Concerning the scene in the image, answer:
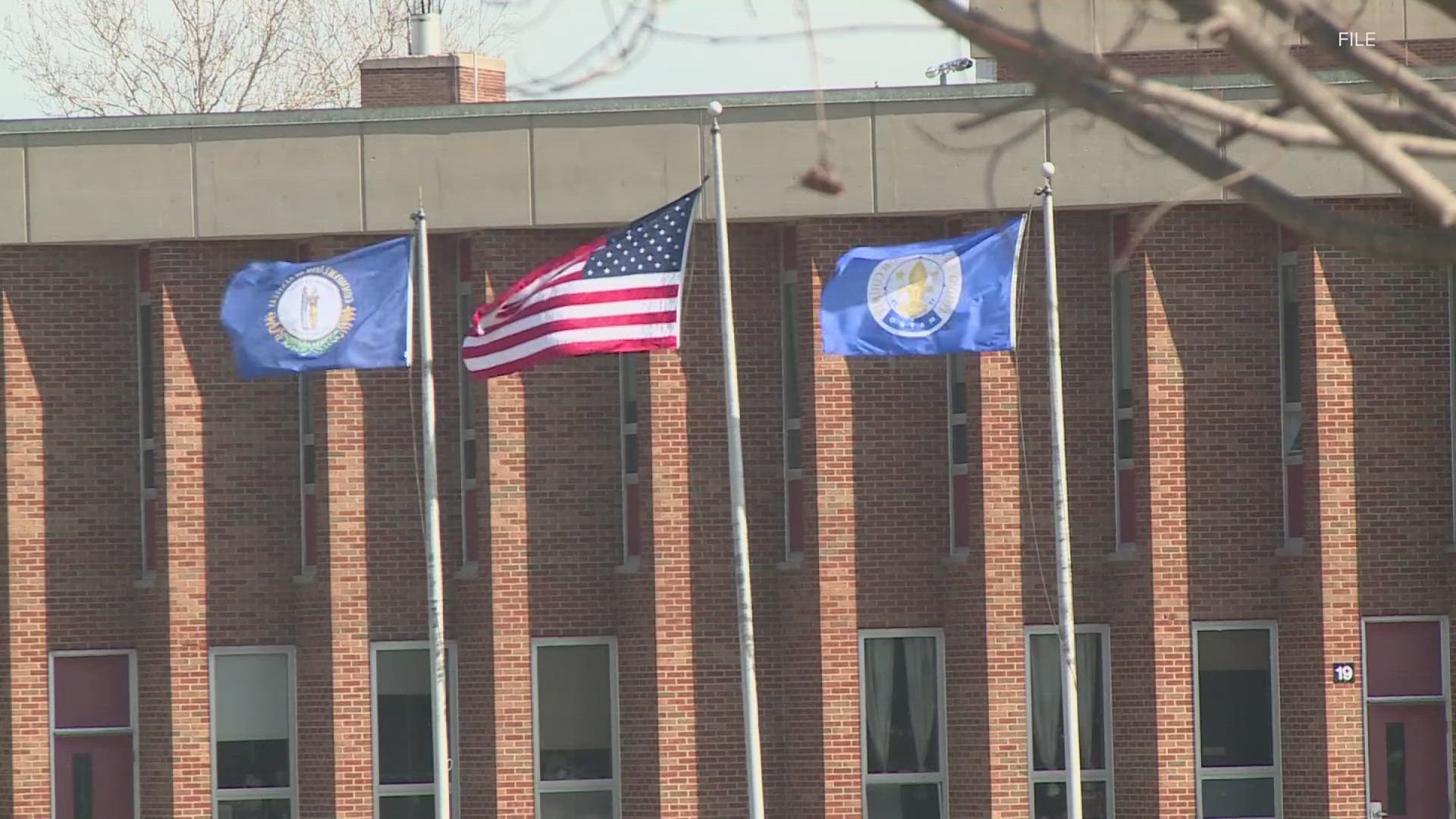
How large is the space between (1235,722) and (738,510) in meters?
6.31

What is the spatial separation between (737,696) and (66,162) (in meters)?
9.21

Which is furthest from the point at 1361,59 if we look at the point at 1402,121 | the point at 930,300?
the point at 930,300

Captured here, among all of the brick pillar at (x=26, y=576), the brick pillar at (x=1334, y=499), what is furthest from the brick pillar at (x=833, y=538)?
the brick pillar at (x=26, y=576)

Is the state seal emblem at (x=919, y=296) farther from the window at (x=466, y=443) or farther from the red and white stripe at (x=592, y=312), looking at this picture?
the window at (x=466, y=443)

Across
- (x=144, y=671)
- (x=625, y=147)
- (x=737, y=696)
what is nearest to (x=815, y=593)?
(x=737, y=696)

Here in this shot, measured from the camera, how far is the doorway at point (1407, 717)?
22.6m

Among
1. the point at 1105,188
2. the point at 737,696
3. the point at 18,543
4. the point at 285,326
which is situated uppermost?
the point at 1105,188

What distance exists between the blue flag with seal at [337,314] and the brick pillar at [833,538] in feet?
15.1

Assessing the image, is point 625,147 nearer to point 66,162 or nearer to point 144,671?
point 66,162

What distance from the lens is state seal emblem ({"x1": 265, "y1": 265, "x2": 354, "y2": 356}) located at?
21062 mm

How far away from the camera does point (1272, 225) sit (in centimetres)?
2309

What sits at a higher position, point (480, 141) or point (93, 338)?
point (480, 141)

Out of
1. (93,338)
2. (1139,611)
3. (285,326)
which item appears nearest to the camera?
(285,326)

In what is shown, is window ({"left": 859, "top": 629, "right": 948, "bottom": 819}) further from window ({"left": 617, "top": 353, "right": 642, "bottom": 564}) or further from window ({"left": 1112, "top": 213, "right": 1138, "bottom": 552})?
window ({"left": 617, "top": 353, "right": 642, "bottom": 564})
